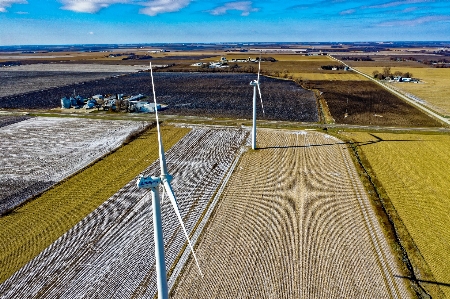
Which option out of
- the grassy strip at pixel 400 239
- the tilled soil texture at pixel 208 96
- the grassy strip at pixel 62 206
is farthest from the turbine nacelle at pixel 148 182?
the tilled soil texture at pixel 208 96

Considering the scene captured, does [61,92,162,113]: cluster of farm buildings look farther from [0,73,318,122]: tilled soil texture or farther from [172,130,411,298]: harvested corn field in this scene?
[172,130,411,298]: harvested corn field

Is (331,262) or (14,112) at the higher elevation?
(14,112)

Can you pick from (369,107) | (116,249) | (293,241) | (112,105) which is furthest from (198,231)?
(369,107)

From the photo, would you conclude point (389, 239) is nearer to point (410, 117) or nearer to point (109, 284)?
point (109, 284)

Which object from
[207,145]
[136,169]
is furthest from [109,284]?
[207,145]

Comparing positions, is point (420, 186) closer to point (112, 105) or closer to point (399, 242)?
point (399, 242)

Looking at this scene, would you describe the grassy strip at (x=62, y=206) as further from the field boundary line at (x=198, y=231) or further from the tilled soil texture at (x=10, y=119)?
the tilled soil texture at (x=10, y=119)
